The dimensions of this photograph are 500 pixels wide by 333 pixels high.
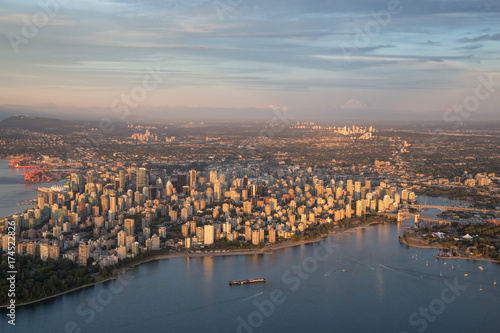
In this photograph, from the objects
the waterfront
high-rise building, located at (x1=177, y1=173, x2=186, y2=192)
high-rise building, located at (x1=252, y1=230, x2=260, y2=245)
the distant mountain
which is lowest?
the waterfront

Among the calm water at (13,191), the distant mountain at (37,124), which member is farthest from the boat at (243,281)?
the distant mountain at (37,124)

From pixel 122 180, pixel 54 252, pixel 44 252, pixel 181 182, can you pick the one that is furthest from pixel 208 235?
pixel 122 180

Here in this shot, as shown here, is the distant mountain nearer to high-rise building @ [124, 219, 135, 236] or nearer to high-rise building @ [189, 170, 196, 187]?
high-rise building @ [189, 170, 196, 187]

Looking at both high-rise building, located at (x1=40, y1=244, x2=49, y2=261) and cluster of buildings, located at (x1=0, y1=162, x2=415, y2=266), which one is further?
cluster of buildings, located at (x1=0, y1=162, x2=415, y2=266)

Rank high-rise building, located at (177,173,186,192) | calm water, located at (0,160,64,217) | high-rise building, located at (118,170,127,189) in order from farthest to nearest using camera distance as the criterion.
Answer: high-rise building, located at (177,173,186,192) → high-rise building, located at (118,170,127,189) → calm water, located at (0,160,64,217)

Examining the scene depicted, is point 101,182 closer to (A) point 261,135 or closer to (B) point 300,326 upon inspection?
(B) point 300,326

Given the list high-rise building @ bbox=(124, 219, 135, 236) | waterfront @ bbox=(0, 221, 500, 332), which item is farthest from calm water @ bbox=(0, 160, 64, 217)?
waterfront @ bbox=(0, 221, 500, 332)
